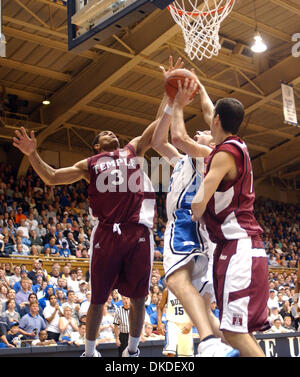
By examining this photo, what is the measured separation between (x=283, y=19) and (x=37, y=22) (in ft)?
23.6

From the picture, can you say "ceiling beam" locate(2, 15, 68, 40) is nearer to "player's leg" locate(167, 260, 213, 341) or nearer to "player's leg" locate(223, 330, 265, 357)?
"player's leg" locate(167, 260, 213, 341)

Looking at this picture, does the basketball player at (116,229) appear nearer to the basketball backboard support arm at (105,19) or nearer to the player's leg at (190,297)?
the player's leg at (190,297)

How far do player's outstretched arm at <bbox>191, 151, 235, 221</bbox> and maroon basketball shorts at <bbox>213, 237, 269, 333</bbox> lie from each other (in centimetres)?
32

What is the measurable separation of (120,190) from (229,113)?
1.32m

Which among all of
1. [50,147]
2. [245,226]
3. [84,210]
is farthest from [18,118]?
[245,226]

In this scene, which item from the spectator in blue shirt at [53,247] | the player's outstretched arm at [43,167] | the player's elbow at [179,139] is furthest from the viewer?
the spectator in blue shirt at [53,247]

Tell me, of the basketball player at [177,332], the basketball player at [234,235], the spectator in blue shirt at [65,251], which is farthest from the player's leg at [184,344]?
the spectator in blue shirt at [65,251]

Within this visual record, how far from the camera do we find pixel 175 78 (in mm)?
4195

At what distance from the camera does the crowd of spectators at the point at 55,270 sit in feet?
30.2

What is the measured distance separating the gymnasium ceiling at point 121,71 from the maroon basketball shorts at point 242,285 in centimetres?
1042

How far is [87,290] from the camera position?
11273 mm

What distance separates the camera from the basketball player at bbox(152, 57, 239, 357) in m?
3.73

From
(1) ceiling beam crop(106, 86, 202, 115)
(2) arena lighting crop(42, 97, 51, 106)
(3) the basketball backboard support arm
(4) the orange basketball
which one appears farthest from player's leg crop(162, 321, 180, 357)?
(2) arena lighting crop(42, 97, 51, 106)

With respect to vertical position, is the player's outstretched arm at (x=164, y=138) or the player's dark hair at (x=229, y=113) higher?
the player's outstretched arm at (x=164, y=138)
